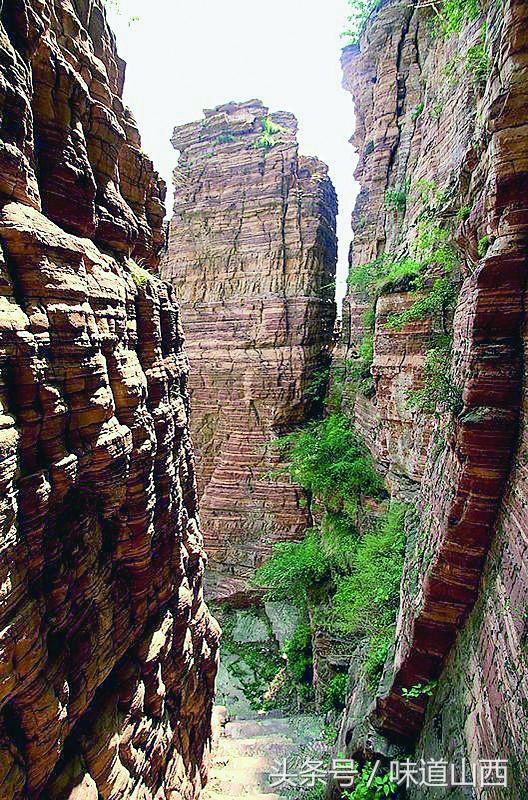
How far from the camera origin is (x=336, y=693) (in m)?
12.1

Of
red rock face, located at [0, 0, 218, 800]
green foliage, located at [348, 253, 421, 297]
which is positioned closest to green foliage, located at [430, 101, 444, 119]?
green foliage, located at [348, 253, 421, 297]

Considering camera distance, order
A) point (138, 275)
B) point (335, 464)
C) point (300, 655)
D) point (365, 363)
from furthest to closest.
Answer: point (300, 655), point (335, 464), point (365, 363), point (138, 275)

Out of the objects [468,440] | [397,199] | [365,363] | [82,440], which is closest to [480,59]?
[468,440]

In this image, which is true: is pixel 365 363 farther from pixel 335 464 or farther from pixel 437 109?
pixel 437 109

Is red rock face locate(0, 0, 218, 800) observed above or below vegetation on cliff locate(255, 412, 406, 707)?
above

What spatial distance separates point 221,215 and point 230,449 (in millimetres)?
11506

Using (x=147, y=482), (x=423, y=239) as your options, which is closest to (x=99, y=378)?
(x=147, y=482)

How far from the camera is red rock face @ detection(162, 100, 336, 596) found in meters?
19.4

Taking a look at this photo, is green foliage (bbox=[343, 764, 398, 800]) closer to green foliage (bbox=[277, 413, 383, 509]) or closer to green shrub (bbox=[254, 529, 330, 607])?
green foliage (bbox=[277, 413, 383, 509])

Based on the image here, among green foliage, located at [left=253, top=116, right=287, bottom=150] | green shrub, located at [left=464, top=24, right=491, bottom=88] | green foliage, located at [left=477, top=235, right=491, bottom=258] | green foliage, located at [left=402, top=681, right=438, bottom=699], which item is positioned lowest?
green foliage, located at [left=402, top=681, right=438, bottom=699]

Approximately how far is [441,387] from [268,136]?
18.4m

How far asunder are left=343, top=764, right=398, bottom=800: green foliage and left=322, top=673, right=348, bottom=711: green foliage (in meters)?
5.71

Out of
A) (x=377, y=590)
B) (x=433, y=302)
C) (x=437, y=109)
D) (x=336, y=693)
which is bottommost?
(x=336, y=693)

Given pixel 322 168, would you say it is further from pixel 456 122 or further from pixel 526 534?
pixel 526 534
